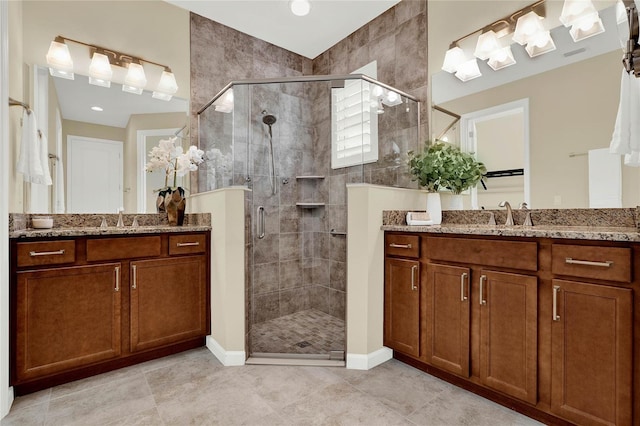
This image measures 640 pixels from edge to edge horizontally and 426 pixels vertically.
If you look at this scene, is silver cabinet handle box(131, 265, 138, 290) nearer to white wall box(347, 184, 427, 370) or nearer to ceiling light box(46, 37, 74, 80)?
white wall box(347, 184, 427, 370)

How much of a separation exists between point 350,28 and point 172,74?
1.90 m

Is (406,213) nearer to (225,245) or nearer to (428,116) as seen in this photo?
(428,116)

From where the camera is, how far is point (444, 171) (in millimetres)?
2459

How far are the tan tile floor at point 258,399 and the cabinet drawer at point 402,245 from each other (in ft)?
2.59

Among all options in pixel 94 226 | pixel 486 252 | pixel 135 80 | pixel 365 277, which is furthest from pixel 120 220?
pixel 486 252

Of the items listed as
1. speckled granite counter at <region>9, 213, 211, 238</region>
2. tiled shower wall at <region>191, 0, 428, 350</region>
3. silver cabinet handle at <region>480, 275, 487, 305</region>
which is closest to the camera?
silver cabinet handle at <region>480, 275, 487, 305</region>

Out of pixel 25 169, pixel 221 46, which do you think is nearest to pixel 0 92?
pixel 25 169

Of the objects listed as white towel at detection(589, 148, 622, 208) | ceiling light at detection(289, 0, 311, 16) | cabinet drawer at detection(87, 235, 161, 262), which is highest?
ceiling light at detection(289, 0, 311, 16)

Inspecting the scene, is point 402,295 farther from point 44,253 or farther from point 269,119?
point 44,253

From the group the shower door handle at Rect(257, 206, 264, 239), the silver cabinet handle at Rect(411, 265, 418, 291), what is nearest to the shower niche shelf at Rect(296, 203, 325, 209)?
the shower door handle at Rect(257, 206, 264, 239)

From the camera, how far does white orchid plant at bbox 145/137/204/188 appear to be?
2.69 metres

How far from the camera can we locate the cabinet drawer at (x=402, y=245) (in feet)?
7.06

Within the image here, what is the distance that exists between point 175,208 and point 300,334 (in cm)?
153

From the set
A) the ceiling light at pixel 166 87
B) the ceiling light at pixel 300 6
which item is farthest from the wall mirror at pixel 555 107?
the ceiling light at pixel 166 87
